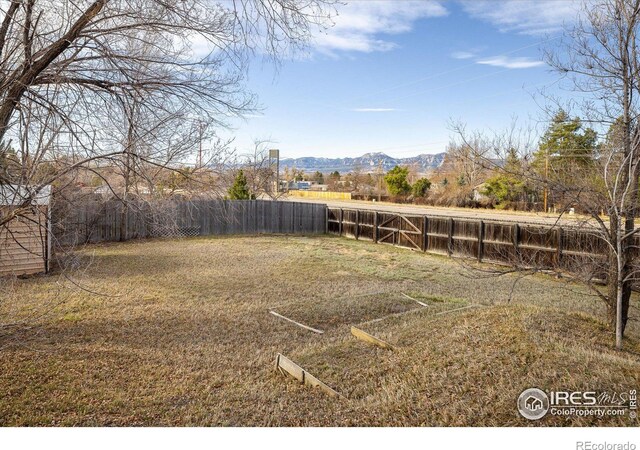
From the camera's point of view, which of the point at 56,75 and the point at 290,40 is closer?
the point at 56,75

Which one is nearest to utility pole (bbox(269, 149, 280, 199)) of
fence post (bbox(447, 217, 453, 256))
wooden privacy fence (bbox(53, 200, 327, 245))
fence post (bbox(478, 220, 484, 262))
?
wooden privacy fence (bbox(53, 200, 327, 245))

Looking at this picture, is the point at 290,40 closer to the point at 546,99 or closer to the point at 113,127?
the point at 113,127

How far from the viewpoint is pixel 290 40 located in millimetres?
3330

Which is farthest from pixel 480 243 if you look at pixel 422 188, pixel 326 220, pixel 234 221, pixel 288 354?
pixel 422 188

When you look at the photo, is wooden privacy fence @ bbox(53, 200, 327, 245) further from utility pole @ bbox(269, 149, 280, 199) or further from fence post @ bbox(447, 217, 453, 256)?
fence post @ bbox(447, 217, 453, 256)

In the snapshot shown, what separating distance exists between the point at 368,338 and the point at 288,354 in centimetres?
76

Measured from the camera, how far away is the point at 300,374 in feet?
10.6

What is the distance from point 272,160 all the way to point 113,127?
13.3 metres

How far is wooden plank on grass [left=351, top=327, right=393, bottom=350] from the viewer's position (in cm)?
369

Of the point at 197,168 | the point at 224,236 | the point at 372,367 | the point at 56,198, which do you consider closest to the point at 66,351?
the point at 56,198

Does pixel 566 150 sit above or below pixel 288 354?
above

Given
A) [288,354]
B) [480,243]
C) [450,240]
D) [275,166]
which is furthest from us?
[275,166]

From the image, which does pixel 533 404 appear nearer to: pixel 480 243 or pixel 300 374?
pixel 300 374

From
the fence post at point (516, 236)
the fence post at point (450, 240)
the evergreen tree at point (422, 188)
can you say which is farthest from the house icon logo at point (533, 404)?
the evergreen tree at point (422, 188)
